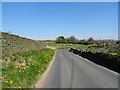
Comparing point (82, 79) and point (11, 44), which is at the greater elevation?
point (11, 44)

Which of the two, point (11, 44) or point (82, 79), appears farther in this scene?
point (11, 44)

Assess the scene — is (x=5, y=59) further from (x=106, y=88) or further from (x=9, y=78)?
(x=106, y=88)

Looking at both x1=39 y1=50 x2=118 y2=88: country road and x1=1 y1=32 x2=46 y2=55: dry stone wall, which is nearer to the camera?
x1=39 y1=50 x2=118 y2=88: country road

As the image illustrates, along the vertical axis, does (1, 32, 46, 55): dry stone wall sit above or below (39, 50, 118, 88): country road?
above

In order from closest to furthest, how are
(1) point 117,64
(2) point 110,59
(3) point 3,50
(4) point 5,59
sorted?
(4) point 5,59 < (3) point 3,50 < (1) point 117,64 < (2) point 110,59

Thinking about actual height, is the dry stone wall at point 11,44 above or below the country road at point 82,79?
above

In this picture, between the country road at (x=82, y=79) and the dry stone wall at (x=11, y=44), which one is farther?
the dry stone wall at (x=11, y=44)

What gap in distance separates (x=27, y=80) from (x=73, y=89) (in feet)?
9.54

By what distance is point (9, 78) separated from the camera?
31.0ft

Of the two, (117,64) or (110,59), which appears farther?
(110,59)

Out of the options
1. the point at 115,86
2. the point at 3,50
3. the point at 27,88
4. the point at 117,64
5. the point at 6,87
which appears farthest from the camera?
the point at 117,64

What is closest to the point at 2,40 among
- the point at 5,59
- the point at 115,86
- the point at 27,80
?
the point at 5,59

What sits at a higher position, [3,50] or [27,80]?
[3,50]

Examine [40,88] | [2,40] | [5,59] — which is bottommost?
[40,88]
